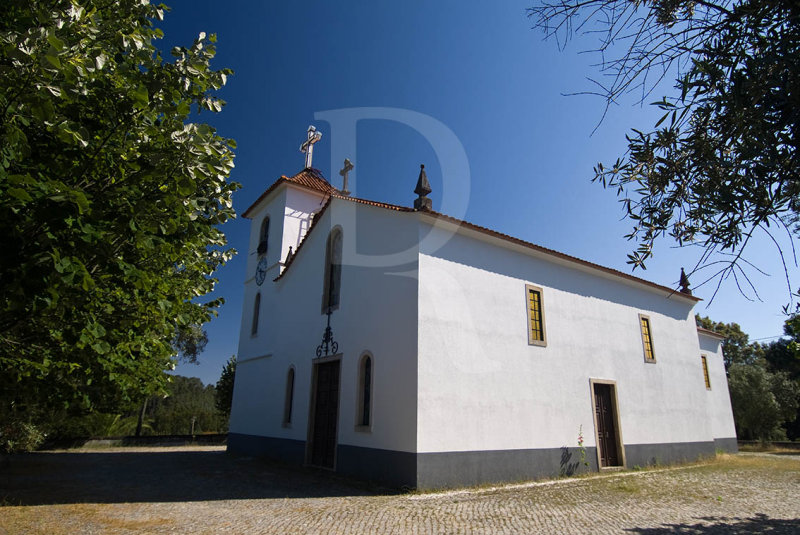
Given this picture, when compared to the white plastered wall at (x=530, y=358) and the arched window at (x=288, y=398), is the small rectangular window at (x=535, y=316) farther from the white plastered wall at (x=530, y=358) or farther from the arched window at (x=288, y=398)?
→ the arched window at (x=288, y=398)

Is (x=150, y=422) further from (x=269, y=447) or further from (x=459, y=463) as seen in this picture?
(x=459, y=463)

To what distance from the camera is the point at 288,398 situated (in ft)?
51.3

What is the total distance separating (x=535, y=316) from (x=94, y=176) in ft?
38.0

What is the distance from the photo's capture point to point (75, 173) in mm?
4371

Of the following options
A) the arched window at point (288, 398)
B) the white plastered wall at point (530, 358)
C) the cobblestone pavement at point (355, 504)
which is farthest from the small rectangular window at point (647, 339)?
the arched window at point (288, 398)

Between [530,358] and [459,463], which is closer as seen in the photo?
[459,463]

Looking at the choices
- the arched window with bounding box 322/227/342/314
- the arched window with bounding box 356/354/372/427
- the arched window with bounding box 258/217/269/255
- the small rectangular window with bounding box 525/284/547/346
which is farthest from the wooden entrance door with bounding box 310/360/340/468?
the arched window with bounding box 258/217/269/255

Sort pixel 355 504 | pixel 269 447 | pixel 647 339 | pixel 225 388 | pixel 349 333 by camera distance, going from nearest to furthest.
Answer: pixel 355 504, pixel 349 333, pixel 269 447, pixel 647 339, pixel 225 388

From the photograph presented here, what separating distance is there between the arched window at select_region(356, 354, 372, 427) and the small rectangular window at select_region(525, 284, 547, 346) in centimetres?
458

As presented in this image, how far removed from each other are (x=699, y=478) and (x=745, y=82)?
1308cm

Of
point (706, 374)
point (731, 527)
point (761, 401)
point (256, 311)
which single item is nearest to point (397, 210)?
point (731, 527)

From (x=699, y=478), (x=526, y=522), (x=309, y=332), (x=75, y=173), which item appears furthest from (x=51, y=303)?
(x=699, y=478)

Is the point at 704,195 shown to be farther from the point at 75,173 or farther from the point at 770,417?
the point at 770,417

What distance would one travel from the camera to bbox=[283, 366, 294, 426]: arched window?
1548 centimetres
